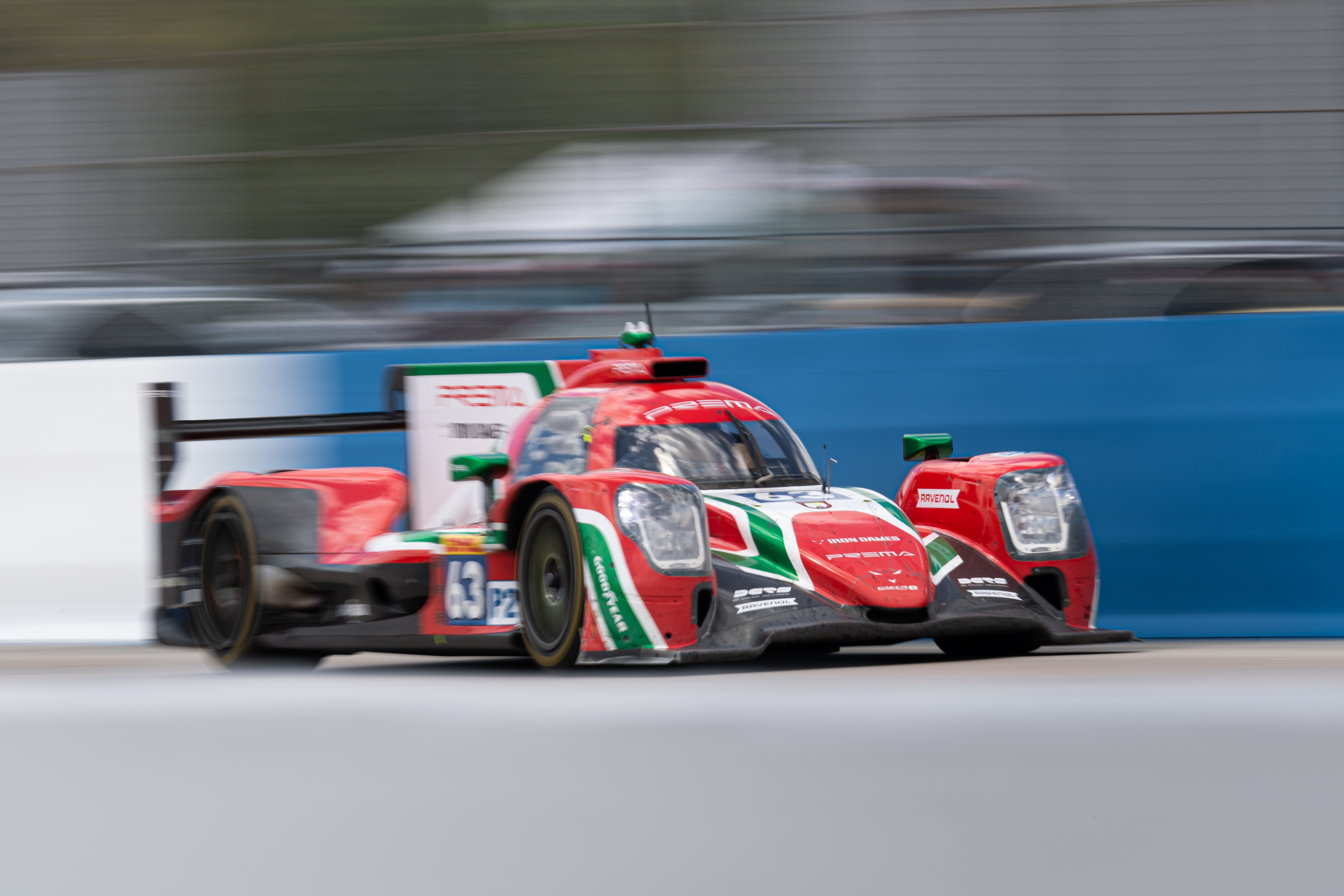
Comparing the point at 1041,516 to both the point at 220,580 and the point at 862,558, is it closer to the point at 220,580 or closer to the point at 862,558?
the point at 862,558

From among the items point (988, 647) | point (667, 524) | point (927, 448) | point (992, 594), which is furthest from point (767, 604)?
point (927, 448)

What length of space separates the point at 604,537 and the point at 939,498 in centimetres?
178

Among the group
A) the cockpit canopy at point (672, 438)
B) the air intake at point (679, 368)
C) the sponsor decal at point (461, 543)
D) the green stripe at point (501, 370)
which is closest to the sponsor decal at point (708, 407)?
the cockpit canopy at point (672, 438)

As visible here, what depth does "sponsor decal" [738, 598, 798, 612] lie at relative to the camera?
5934 millimetres

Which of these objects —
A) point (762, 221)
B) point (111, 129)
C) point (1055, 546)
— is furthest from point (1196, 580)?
point (111, 129)

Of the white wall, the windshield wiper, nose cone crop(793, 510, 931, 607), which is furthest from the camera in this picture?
the white wall

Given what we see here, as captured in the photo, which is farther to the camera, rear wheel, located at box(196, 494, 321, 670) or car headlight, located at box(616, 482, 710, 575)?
rear wheel, located at box(196, 494, 321, 670)

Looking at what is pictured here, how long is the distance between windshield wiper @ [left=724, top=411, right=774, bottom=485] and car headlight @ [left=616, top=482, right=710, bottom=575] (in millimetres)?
806

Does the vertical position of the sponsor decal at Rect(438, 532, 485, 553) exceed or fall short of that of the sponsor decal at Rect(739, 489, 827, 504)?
it falls short

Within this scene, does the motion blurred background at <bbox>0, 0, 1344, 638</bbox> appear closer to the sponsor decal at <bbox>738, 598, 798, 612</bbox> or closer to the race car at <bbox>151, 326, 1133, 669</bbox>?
the race car at <bbox>151, 326, 1133, 669</bbox>

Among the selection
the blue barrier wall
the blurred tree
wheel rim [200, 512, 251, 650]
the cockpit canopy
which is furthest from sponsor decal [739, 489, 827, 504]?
wheel rim [200, 512, 251, 650]

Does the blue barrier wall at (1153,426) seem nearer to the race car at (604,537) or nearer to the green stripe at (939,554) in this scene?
the race car at (604,537)

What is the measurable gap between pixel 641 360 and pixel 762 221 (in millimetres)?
1088

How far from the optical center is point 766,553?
6.12 metres
